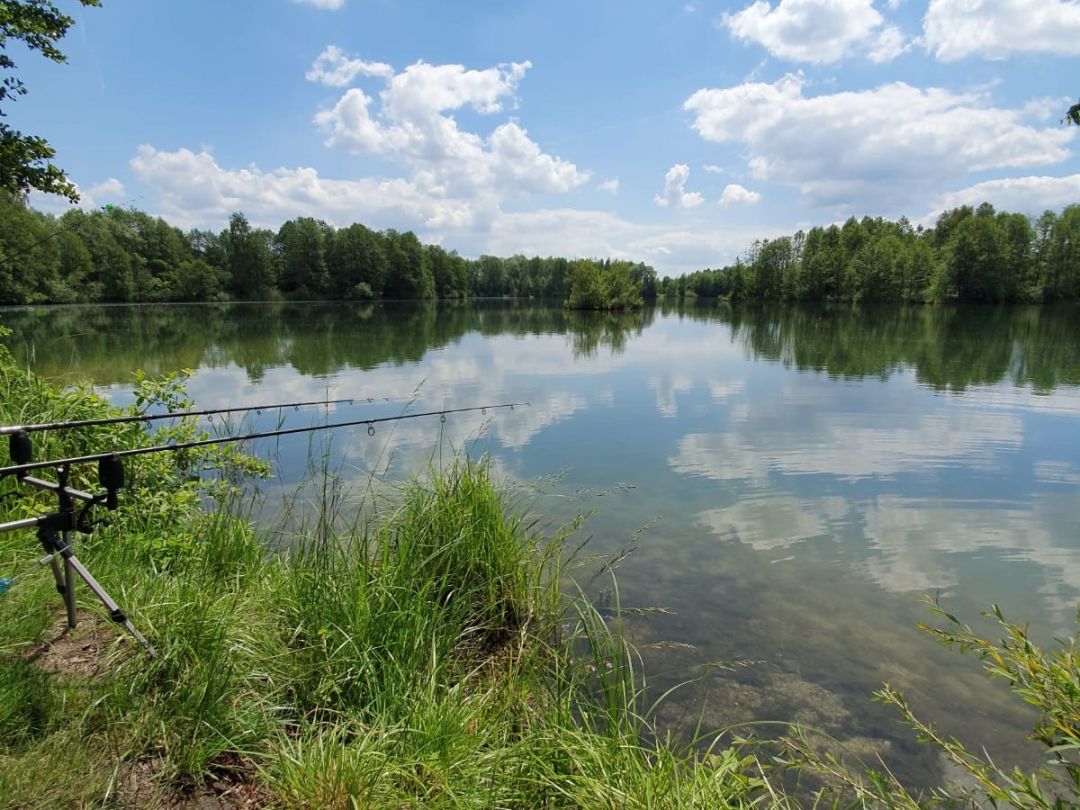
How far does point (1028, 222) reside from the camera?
8056cm

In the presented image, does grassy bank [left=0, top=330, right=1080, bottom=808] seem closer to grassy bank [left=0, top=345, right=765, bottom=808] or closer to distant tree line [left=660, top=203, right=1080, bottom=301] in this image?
grassy bank [left=0, top=345, right=765, bottom=808]

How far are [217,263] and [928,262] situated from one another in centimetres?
11955

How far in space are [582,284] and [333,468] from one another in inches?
3056

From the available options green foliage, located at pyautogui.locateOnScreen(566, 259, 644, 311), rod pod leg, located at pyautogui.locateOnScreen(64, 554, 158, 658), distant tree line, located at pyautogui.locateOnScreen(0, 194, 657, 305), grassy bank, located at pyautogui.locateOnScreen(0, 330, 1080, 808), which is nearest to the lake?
grassy bank, located at pyautogui.locateOnScreen(0, 330, 1080, 808)

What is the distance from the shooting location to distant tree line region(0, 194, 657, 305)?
6225 centimetres

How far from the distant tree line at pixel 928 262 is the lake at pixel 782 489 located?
66.3m

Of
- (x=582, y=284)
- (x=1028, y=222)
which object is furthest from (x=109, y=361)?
(x=1028, y=222)

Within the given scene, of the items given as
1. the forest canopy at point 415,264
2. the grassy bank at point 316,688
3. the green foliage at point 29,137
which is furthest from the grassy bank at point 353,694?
the forest canopy at point 415,264

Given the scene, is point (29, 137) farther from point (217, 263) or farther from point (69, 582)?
point (217, 263)

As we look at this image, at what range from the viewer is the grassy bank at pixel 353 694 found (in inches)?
101

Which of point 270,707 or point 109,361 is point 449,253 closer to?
point 109,361

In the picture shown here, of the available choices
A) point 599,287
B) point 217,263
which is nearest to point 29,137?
point 599,287

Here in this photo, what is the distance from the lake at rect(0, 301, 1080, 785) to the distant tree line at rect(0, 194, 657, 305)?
170 ft

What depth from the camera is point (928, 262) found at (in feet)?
294
